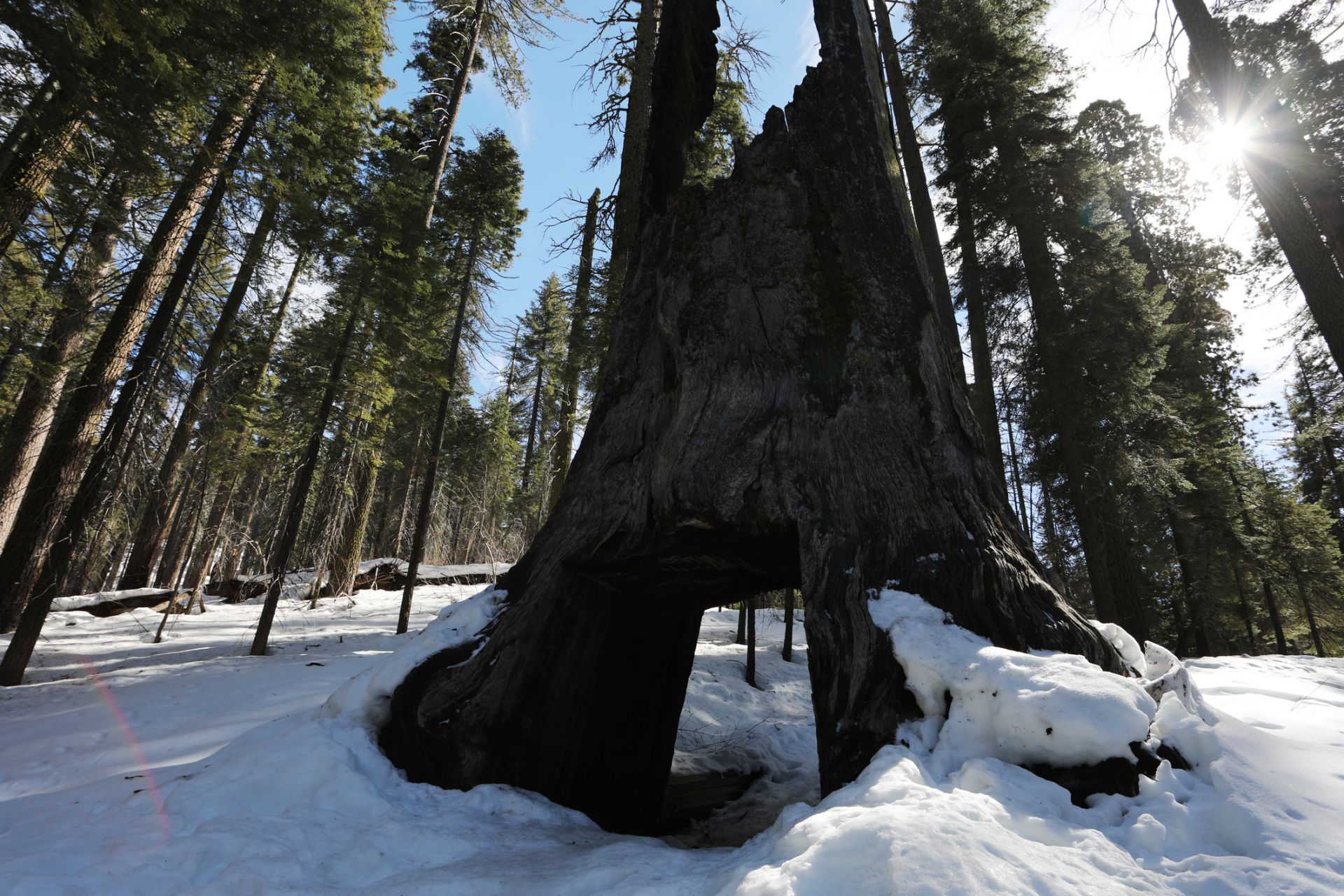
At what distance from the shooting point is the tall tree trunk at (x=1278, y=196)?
233 inches

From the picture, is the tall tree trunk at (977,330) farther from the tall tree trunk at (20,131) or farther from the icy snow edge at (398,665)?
the tall tree trunk at (20,131)

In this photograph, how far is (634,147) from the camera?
8844 mm

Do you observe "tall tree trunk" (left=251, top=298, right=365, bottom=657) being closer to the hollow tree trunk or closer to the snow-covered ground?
the snow-covered ground

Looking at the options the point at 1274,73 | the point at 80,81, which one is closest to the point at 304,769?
the point at 80,81

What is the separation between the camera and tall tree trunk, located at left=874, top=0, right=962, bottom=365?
8883 millimetres

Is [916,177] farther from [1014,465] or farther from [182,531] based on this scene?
[182,531]

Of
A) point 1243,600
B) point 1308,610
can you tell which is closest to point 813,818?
point 1243,600

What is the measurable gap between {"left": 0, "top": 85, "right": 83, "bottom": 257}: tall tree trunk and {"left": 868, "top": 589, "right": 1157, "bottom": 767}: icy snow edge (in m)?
8.86

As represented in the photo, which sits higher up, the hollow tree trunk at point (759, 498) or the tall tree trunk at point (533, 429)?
the tall tree trunk at point (533, 429)

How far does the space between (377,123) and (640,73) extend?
11.6 meters

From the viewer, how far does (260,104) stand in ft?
28.6

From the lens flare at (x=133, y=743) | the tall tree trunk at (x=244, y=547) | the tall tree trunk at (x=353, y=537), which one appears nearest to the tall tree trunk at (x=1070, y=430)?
the lens flare at (x=133, y=743)

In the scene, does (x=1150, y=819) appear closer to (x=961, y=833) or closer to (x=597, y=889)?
(x=961, y=833)

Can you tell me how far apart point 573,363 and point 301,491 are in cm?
488
